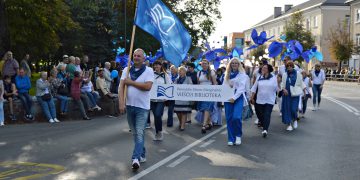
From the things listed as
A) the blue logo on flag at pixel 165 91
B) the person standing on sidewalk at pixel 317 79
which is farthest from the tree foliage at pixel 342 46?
the blue logo on flag at pixel 165 91

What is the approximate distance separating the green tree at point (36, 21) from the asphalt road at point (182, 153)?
9.87 metres

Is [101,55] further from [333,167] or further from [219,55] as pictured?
[333,167]

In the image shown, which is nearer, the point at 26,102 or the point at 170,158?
the point at 170,158

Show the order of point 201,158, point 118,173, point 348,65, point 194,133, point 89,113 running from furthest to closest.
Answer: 1. point 348,65
2. point 89,113
3. point 194,133
4. point 201,158
5. point 118,173

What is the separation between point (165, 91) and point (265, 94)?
253 centimetres

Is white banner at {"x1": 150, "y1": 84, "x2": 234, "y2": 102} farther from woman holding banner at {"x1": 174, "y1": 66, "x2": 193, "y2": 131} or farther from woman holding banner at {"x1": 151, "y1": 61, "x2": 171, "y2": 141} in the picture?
woman holding banner at {"x1": 174, "y1": 66, "x2": 193, "y2": 131}

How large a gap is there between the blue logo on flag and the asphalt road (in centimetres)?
94

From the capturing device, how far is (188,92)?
43.1ft

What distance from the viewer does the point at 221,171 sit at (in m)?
7.90

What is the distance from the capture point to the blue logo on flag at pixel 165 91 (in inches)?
490

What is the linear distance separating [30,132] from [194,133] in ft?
13.8

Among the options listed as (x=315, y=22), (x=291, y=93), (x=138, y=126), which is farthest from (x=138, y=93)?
(x=315, y=22)

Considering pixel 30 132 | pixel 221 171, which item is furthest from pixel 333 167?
pixel 30 132

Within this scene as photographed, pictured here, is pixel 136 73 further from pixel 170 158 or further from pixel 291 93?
pixel 291 93
